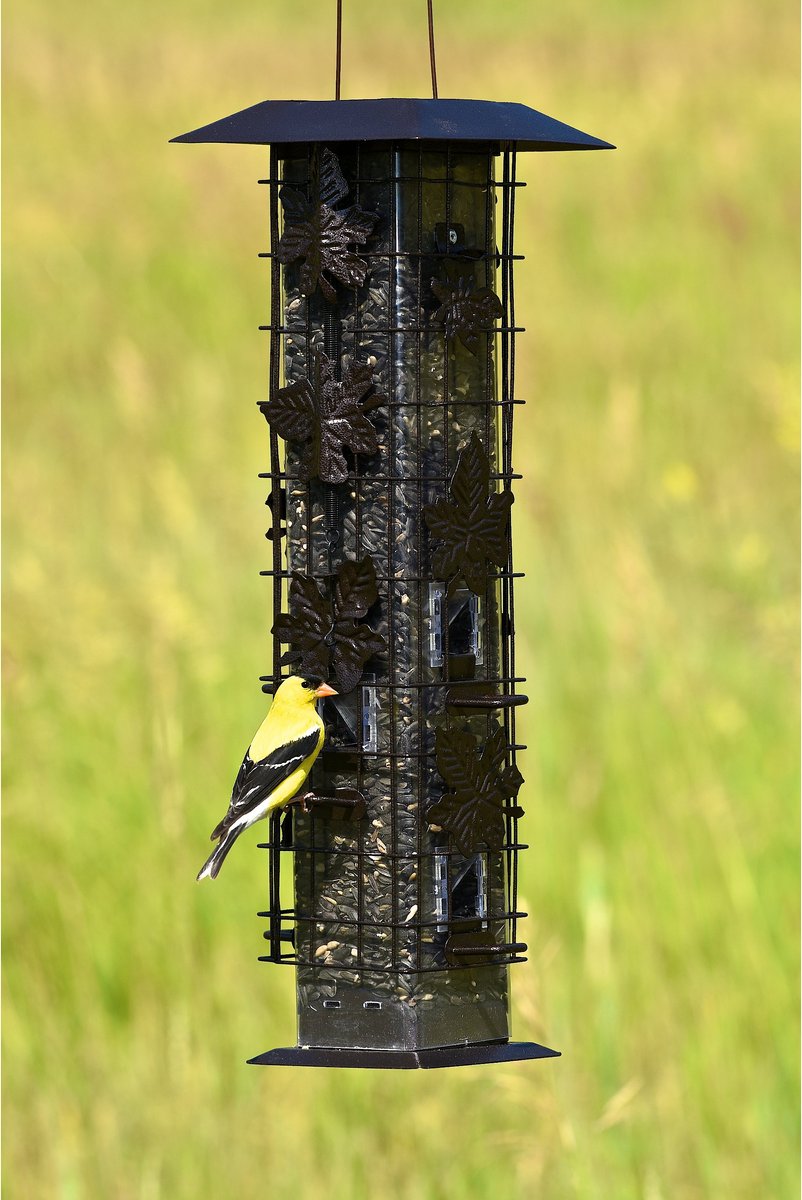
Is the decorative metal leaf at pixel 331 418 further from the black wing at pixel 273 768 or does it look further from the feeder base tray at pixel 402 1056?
the feeder base tray at pixel 402 1056

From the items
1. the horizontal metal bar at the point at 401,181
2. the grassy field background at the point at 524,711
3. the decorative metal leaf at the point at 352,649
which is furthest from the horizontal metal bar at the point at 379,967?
the horizontal metal bar at the point at 401,181

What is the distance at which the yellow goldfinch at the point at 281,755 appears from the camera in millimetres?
3816

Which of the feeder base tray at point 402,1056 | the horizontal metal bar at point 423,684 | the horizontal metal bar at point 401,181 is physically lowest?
the feeder base tray at point 402,1056

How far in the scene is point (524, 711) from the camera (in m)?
8.51

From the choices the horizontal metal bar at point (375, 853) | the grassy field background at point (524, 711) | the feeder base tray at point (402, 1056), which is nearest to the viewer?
the feeder base tray at point (402, 1056)

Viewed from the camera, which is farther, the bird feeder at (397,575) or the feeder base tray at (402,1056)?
the bird feeder at (397,575)

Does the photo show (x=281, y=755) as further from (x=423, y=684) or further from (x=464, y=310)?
(x=464, y=310)

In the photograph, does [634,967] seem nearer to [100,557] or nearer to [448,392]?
[448,392]

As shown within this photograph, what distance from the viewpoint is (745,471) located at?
12.4 metres

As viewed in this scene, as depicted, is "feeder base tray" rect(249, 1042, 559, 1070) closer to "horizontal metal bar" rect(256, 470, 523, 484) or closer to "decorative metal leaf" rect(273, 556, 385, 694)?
"decorative metal leaf" rect(273, 556, 385, 694)

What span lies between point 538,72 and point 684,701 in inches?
490

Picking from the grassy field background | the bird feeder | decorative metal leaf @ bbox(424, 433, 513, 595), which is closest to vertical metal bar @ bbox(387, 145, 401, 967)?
the bird feeder

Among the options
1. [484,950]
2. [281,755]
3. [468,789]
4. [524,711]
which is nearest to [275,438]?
[281,755]

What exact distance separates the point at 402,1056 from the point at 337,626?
88cm
